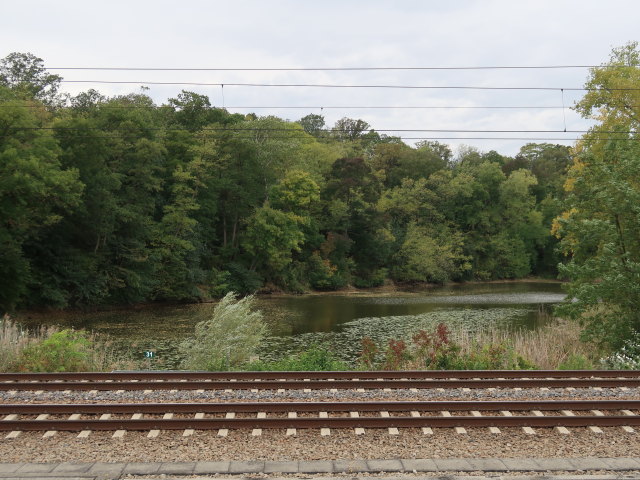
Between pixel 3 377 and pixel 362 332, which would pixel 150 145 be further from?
pixel 3 377

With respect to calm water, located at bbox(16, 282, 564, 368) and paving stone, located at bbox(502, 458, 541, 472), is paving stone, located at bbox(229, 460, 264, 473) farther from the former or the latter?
calm water, located at bbox(16, 282, 564, 368)

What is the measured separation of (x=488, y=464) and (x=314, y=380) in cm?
433

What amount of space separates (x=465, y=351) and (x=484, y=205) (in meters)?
63.5

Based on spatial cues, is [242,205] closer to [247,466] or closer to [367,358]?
[367,358]

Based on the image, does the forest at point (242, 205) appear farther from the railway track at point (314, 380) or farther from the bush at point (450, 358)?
the railway track at point (314, 380)

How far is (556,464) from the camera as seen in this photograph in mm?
8320

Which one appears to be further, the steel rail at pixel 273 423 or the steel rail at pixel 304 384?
the steel rail at pixel 304 384

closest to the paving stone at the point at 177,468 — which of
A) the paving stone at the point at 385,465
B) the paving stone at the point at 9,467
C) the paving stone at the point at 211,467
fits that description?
the paving stone at the point at 211,467

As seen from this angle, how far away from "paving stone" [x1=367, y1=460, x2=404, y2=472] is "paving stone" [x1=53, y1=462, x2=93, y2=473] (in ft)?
12.7

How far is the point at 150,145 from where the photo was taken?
41719mm

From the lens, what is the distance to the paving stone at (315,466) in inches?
317

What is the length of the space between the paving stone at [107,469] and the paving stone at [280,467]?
6.48 ft

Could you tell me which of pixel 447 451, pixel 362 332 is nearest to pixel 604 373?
pixel 447 451

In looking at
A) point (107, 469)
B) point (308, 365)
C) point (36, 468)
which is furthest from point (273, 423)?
point (308, 365)
